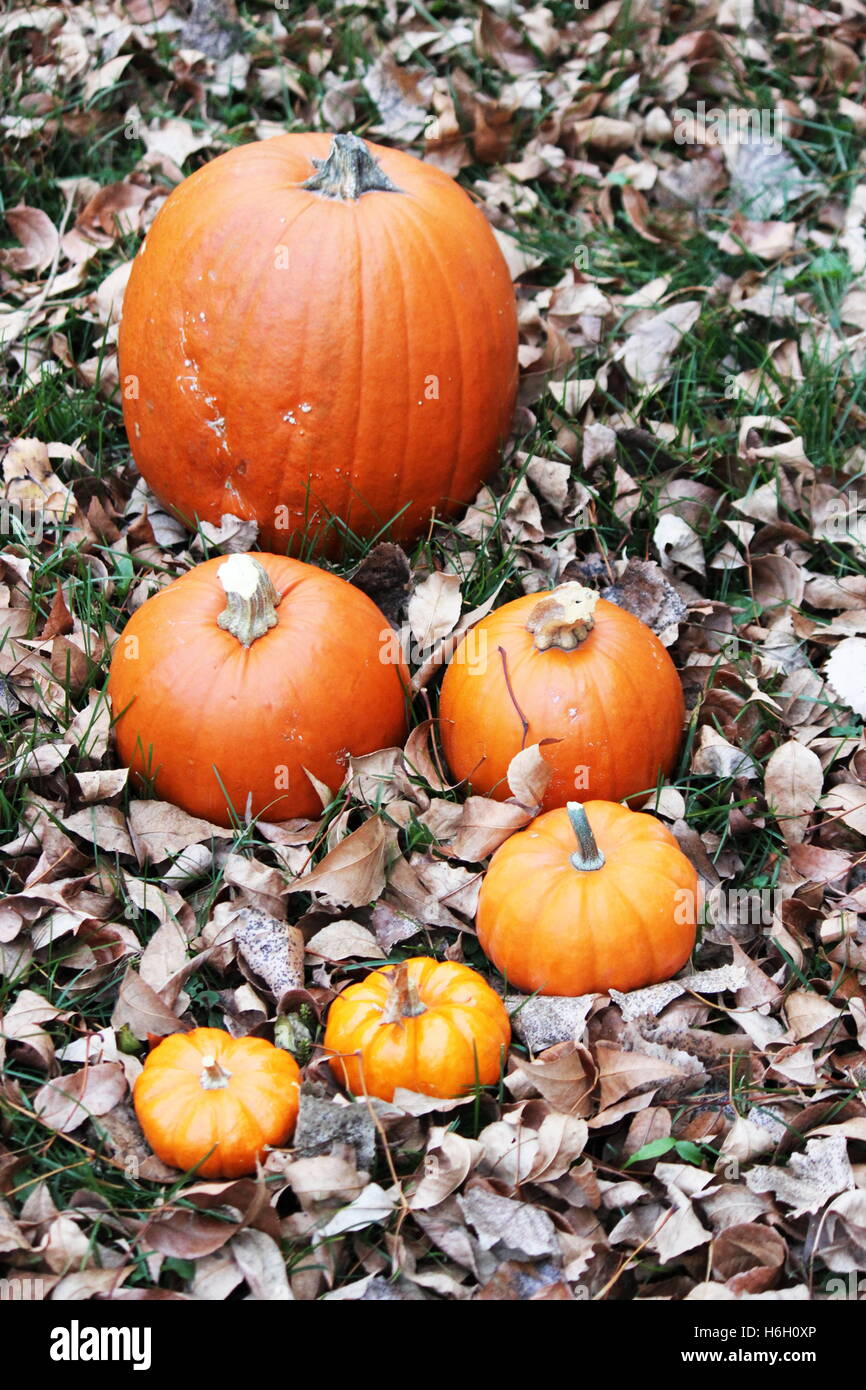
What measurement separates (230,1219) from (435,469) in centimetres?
205

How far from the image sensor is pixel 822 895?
10.1 feet

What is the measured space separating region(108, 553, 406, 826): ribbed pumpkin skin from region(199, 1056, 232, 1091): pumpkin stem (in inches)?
29.5

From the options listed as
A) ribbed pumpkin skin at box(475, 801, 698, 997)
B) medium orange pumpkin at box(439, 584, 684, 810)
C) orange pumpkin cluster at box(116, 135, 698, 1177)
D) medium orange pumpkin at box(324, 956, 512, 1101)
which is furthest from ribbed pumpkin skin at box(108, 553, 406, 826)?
medium orange pumpkin at box(324, 956, 512, 1101)

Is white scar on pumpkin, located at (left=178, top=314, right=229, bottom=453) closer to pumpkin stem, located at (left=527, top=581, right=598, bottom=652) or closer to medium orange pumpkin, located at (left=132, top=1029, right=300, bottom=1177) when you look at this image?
pumpkin stem, located at (left=527, top=581, right=598, bottom=652)

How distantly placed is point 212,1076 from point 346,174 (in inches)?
92.3

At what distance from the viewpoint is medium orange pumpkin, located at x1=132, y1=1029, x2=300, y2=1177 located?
2467 millimetres

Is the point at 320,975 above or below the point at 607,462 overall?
below

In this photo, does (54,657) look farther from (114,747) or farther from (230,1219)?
(230,1219)

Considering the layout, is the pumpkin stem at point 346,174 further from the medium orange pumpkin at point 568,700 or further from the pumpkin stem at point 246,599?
the medium orange pumpkin at point 568,700

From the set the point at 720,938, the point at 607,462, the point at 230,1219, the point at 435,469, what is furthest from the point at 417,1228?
the point at 607,462

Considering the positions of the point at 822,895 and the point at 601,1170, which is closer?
the point at 601,1170

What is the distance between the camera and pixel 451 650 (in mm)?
3451

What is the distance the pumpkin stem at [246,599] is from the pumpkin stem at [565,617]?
65 centimetres
